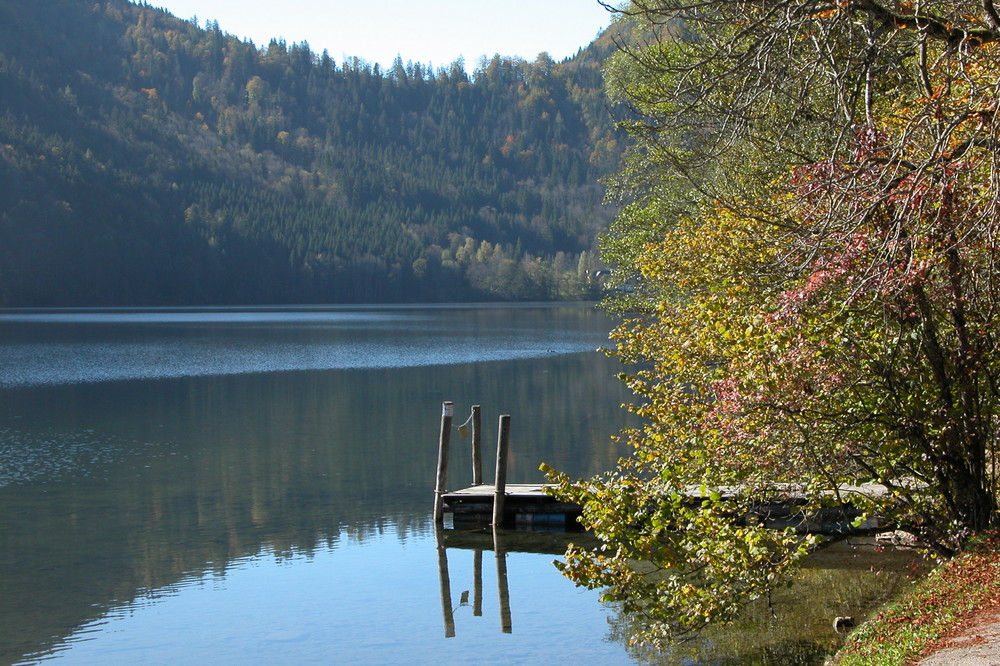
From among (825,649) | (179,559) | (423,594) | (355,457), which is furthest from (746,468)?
(355,457)

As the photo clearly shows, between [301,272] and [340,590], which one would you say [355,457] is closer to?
[340,590]

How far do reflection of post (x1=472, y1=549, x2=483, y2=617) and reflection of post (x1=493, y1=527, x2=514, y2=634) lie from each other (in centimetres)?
27

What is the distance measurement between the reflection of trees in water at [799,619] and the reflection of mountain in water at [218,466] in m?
7.71

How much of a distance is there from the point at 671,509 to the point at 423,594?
6.74 metres

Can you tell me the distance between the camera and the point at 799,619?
510 inches

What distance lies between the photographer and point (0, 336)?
83.2m

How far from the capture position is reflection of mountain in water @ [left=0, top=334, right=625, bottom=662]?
58.8 ft

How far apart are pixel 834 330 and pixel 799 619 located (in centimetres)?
447

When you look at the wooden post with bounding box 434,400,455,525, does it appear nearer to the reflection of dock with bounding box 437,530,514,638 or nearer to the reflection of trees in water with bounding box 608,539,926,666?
the reflection of dock with bounding box 437,530,514,638

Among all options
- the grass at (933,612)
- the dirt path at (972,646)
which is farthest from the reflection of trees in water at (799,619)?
the dirt path at (972,646)

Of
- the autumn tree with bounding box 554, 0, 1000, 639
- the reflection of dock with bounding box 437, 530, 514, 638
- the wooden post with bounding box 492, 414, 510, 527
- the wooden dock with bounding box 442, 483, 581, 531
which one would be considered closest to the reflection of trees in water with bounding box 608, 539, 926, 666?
the autumn tree with bounding box 554, 0, 1000, 639

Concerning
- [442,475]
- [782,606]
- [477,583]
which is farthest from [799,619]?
[442,475]

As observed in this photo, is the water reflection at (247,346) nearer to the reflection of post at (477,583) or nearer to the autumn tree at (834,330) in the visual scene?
the reflection of post at (477,583)

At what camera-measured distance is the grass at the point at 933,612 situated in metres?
8.43
